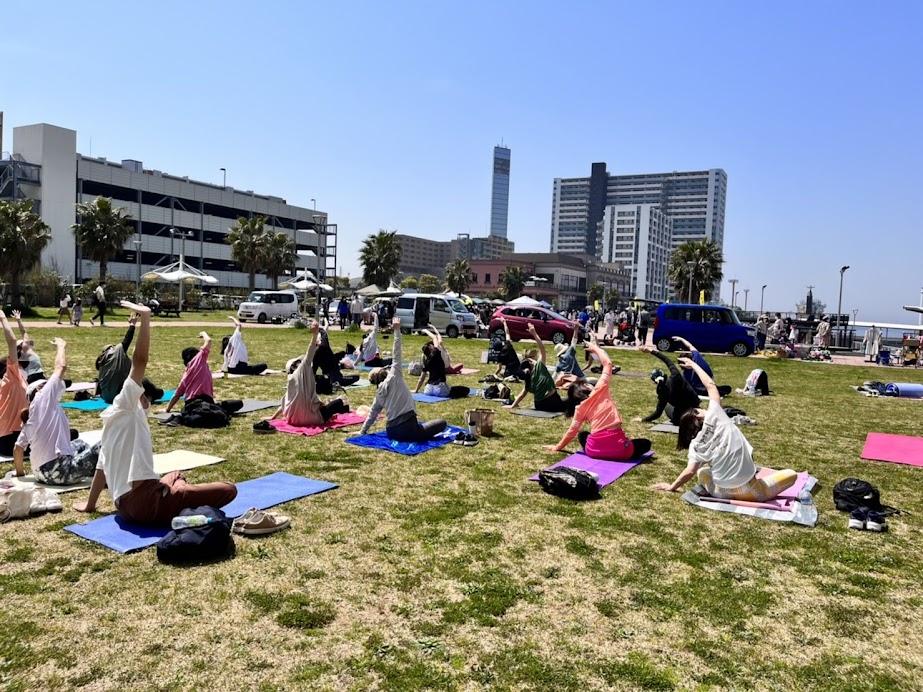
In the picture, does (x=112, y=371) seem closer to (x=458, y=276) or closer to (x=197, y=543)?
(x=197, y=543)

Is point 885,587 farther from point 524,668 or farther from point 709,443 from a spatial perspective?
Answer: point 524,668

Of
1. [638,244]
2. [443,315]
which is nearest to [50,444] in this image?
[443,315]

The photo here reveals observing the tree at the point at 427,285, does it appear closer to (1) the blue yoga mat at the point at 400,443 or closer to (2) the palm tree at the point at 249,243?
(2) the palm tree at the point at 249,243

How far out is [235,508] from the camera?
A: 6031mm

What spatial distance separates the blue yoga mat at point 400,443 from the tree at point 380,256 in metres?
57.4

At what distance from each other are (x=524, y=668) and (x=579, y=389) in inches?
293

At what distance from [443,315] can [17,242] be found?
2180cm

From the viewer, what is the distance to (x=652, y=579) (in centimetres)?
489

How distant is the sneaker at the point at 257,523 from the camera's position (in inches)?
214

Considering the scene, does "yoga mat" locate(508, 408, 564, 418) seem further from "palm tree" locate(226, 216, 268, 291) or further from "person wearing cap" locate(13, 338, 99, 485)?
"palm tree" locate(226, 216, 268, 291)

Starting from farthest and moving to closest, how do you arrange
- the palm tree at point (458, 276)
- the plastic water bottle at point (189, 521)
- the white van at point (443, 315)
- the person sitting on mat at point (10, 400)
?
the palm tree at point (458, 276)
the white van at point (443, 315)
the person sitting on mat at point (10, 400)
the plastic water bottle at point (189, 521)

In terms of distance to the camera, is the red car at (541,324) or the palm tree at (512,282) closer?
the red car at (541,324)

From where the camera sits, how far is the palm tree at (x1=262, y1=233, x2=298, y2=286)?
57656 mm

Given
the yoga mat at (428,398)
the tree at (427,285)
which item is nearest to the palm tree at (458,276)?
the tree at (427,285)
